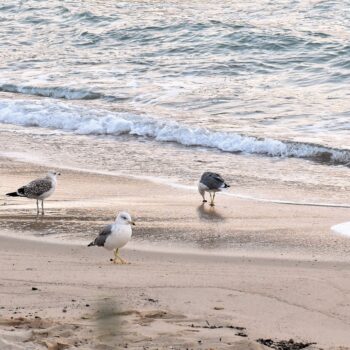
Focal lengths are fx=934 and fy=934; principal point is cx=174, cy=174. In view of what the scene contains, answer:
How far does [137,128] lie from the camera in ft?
49.7

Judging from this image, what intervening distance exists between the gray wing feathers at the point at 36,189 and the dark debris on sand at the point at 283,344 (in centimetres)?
450

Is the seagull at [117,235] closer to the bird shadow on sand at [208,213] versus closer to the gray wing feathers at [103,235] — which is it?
the gray wing feathers at [103,235]

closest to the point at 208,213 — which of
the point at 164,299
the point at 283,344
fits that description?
the point at 164,299

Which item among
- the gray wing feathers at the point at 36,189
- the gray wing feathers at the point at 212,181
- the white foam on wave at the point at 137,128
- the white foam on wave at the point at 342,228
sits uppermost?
the gray wing feathers at the point at 36,189

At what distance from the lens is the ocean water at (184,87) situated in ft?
42.5

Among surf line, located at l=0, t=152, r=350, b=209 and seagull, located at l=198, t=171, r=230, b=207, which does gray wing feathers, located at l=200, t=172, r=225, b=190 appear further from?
surf line, located at l=0, t=152, r=350, b=209

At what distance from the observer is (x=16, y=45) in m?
24.8

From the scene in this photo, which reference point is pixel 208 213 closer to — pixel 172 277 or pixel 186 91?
pixel 172 277

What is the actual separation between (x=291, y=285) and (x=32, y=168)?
6.03m

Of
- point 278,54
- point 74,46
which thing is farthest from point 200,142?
point 74,46

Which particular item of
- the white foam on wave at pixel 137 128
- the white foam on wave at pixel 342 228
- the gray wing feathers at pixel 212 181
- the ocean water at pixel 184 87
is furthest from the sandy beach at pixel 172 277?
the white foam on wave at pixel 137 128

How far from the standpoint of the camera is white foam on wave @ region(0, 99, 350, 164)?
13100 mm

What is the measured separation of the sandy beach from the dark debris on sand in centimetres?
5

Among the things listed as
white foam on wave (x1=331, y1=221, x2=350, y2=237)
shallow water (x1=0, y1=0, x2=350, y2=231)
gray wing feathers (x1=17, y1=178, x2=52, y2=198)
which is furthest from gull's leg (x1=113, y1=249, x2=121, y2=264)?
shallow water (x1=0, y1=0, x2=350, y2=231)
